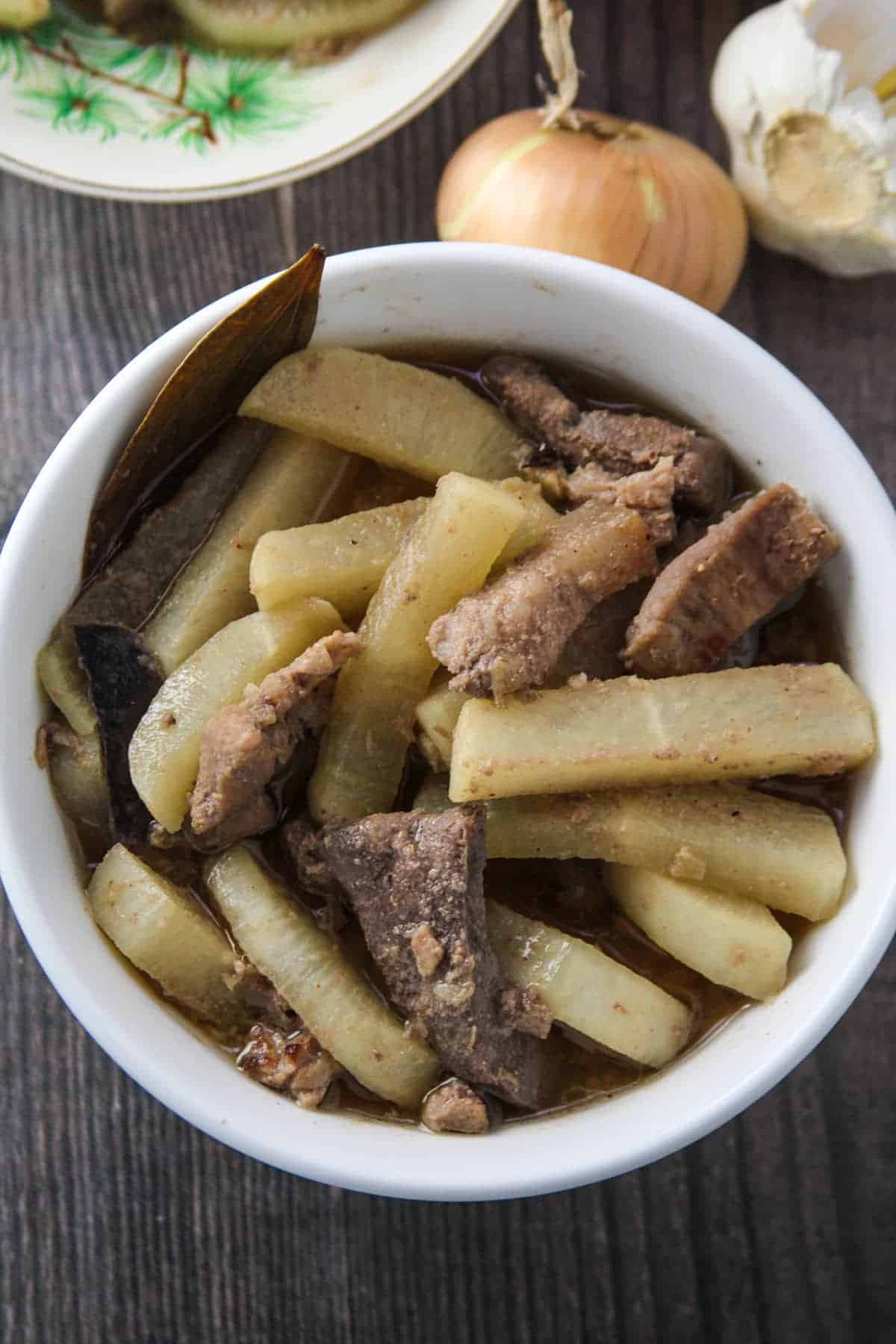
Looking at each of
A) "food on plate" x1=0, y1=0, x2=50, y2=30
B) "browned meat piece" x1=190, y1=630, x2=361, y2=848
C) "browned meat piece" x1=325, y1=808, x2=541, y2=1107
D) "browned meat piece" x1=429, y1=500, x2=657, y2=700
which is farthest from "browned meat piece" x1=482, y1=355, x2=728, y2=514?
"food on plate" x1=0, y1=0, x2=50, y2=30

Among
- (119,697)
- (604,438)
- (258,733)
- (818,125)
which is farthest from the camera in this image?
(818,125)

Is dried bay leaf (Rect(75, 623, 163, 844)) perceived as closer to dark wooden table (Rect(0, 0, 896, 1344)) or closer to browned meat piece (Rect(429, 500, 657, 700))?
browned meat piece (Rect(429, 500, 657, 700))

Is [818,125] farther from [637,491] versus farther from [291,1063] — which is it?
[291,1063]

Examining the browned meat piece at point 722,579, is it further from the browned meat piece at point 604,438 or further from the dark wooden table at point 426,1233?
the dark wooden table at point 426,1233

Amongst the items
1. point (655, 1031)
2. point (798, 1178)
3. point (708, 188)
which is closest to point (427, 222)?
point (708, 188)

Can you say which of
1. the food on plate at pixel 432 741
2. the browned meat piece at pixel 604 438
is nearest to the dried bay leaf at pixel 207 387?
the food on plate at pixel 432 741

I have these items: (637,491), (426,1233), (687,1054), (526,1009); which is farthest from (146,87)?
(426,1233)

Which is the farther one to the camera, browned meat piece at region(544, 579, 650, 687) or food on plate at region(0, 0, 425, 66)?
food on plate at region(0, 0, 425, 66)
